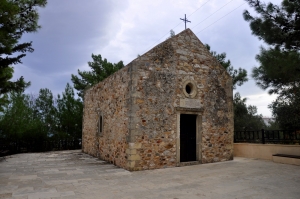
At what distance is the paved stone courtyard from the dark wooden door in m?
0.76

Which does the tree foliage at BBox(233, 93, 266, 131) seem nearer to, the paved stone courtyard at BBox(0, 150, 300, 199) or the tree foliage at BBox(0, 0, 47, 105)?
the paved stone courtyard at BBox(0, 150, 300, 199)

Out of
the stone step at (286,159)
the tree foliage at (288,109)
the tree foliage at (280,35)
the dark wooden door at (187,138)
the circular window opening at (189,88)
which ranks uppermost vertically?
the tree foliage at (280,35)

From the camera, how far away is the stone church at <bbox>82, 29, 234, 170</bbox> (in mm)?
7470

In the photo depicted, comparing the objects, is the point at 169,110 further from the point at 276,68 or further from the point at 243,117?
the point at 243,117

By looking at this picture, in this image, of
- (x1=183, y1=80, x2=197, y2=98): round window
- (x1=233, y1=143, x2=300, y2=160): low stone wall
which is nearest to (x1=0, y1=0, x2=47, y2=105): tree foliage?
(x1=183, y1=80, x2=197, y2=98): round window

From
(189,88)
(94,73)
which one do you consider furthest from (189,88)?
(94,73)

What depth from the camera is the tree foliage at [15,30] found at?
692 cm

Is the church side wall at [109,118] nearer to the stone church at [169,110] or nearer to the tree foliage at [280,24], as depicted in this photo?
the stone church at [169,110]

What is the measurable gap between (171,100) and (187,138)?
65.8 inches

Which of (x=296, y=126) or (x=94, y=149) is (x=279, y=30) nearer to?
(x=296, y=126)

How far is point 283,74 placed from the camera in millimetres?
6152

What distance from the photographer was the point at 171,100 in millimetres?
8016

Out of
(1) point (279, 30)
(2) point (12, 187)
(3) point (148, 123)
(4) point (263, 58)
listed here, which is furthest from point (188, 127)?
(2) point (12, 187)

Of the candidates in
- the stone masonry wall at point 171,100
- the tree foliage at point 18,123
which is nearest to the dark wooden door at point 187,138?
the stone masonry wall at point 171,100
